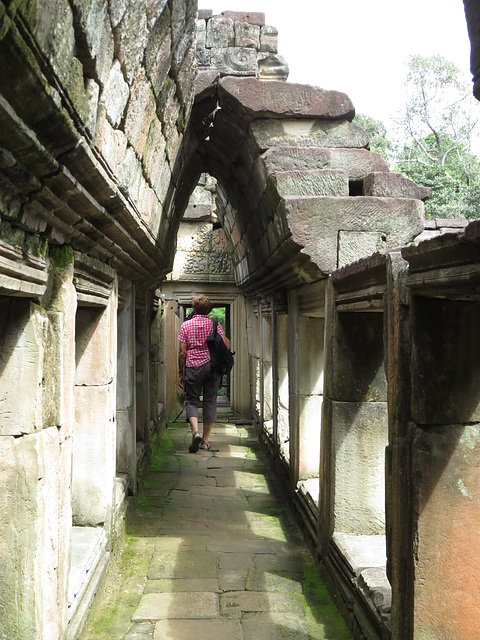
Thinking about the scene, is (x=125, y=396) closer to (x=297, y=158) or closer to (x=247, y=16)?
(x=297, y=158)

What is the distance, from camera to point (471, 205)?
56.0 ft

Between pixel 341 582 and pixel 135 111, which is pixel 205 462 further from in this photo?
pixel 135 111

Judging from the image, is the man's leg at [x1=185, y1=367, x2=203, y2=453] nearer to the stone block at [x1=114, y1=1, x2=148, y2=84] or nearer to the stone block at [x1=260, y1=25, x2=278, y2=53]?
the stone block at [x1=260, y1=25, x2=278, y2=53]

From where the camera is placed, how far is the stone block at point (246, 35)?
261 inches

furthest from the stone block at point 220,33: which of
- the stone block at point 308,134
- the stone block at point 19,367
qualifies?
the stone block at point 19,367

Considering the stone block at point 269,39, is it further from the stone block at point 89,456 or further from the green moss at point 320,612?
the green moss at point 320,612

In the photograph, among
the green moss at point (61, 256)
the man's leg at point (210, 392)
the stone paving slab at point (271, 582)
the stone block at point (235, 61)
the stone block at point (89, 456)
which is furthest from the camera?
the man's leg at point (210, 392)

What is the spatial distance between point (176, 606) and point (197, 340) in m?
4.05

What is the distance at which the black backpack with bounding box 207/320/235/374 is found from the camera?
740 centimetres

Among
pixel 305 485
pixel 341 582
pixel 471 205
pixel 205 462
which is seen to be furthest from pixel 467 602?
pixel 471 205

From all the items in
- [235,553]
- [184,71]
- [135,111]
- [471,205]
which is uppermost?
[471,205]

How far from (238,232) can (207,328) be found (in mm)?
1697

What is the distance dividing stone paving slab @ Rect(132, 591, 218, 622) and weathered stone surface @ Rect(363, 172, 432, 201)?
3030 millimetres

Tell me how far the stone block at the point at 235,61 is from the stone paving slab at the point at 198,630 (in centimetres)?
500
